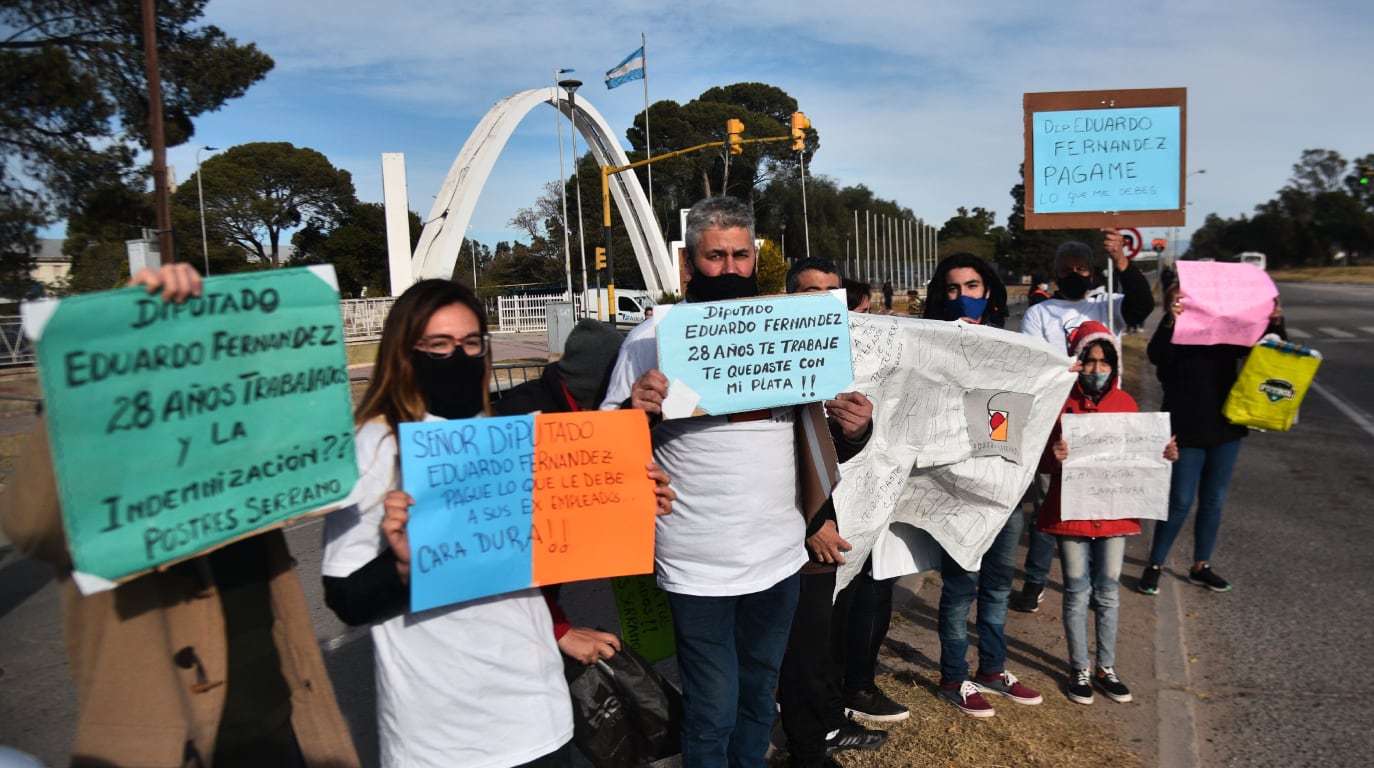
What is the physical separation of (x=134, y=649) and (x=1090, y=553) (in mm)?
3759

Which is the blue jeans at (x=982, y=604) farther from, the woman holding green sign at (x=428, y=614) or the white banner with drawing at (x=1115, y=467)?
the woman holding green sign at (x=428, y=614)

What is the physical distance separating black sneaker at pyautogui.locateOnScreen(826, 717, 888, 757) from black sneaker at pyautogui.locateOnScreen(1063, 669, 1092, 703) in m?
1.00

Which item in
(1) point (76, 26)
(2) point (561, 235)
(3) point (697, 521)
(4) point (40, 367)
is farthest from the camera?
(2) point (561, 235)

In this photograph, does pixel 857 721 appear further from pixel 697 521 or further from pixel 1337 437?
pixel 1337 437

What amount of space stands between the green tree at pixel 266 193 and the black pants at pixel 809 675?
5339 centimetres

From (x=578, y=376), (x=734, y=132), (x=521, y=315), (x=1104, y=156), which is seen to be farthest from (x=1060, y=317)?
(x=521, y=315)

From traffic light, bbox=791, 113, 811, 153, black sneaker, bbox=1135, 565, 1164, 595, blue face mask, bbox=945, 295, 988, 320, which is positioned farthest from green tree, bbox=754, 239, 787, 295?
blue face mask, bbox=945, 295, 988, 320

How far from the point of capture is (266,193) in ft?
179

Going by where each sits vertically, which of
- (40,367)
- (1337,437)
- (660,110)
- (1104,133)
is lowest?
(1337,437)

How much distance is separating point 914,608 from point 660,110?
6890 centimetres

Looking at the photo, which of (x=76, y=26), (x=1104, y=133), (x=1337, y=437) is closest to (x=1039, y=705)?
(x=1104, y=133)

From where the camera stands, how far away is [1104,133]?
475 cm

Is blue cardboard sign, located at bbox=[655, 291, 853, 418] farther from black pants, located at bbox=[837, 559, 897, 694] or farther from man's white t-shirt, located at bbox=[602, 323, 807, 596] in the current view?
black pants, located at bbox=[837, 559, 897, 694]

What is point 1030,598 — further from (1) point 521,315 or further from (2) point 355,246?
(2) point 355,246
